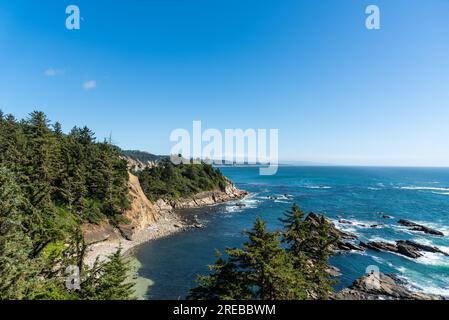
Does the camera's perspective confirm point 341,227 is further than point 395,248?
Yes

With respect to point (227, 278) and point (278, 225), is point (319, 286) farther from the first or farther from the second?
point (278, 225)

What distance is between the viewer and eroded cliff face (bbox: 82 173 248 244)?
47781 mm

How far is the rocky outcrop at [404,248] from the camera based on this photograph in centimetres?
4772

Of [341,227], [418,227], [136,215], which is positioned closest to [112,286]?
[136,215]

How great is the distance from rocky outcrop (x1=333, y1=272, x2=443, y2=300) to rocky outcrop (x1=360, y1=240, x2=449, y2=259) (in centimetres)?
1293

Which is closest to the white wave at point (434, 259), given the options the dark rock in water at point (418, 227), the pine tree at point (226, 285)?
the dark rock in water at point (418, 227)

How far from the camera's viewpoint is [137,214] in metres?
58.7

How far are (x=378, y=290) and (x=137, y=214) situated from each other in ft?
153

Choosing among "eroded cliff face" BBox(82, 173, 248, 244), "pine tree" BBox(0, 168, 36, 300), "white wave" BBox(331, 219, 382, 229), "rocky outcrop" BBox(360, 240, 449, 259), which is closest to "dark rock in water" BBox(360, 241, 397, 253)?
"rocky outcrop" BBox(360, 240, 449, 259)

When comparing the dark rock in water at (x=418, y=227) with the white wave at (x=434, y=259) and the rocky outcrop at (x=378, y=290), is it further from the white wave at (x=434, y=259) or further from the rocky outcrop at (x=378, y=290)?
the rocky outcrop at (x=378, y=290)

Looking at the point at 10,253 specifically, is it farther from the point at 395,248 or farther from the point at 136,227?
the point at 395,248

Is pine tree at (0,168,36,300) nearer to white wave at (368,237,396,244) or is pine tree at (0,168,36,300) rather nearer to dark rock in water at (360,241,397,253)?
dark rock in water at (360,241,397,253)
